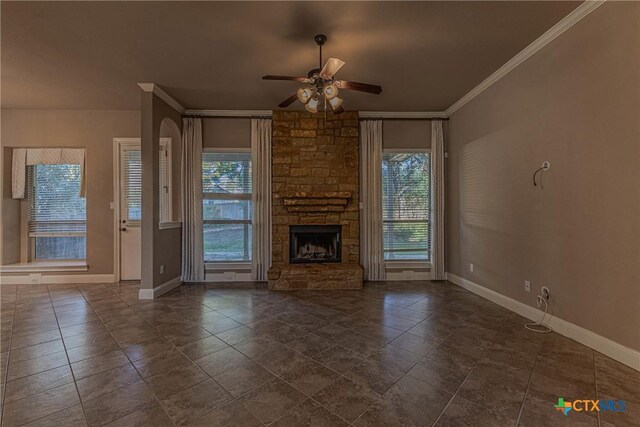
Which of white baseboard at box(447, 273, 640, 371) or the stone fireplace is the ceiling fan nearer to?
the stone fireplace

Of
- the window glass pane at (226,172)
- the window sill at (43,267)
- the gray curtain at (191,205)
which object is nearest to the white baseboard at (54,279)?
the window sill at (43,267)

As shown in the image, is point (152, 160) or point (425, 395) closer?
point (425, 395)

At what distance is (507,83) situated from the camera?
11.0 feet

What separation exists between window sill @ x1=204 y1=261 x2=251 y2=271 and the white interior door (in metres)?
1.23

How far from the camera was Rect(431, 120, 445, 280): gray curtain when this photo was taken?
4.79 metres

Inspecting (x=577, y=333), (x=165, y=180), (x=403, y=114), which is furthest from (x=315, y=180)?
(x=577, y=333)

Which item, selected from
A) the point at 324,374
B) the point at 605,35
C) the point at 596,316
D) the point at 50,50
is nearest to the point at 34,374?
the point at 324,374

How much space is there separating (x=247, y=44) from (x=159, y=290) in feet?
11.3

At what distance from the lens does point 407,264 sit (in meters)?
4.91

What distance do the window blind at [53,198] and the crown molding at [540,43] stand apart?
21.8 ft

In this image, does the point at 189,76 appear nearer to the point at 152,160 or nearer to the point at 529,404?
the point at 152,160

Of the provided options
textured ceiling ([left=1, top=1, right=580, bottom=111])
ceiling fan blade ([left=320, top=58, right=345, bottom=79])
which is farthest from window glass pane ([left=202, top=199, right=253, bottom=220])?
ceiling fan blade ([left=320, top=58, right=345, bottom=79])

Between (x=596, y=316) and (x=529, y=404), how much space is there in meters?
1.30

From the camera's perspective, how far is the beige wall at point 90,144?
4.68 meters
